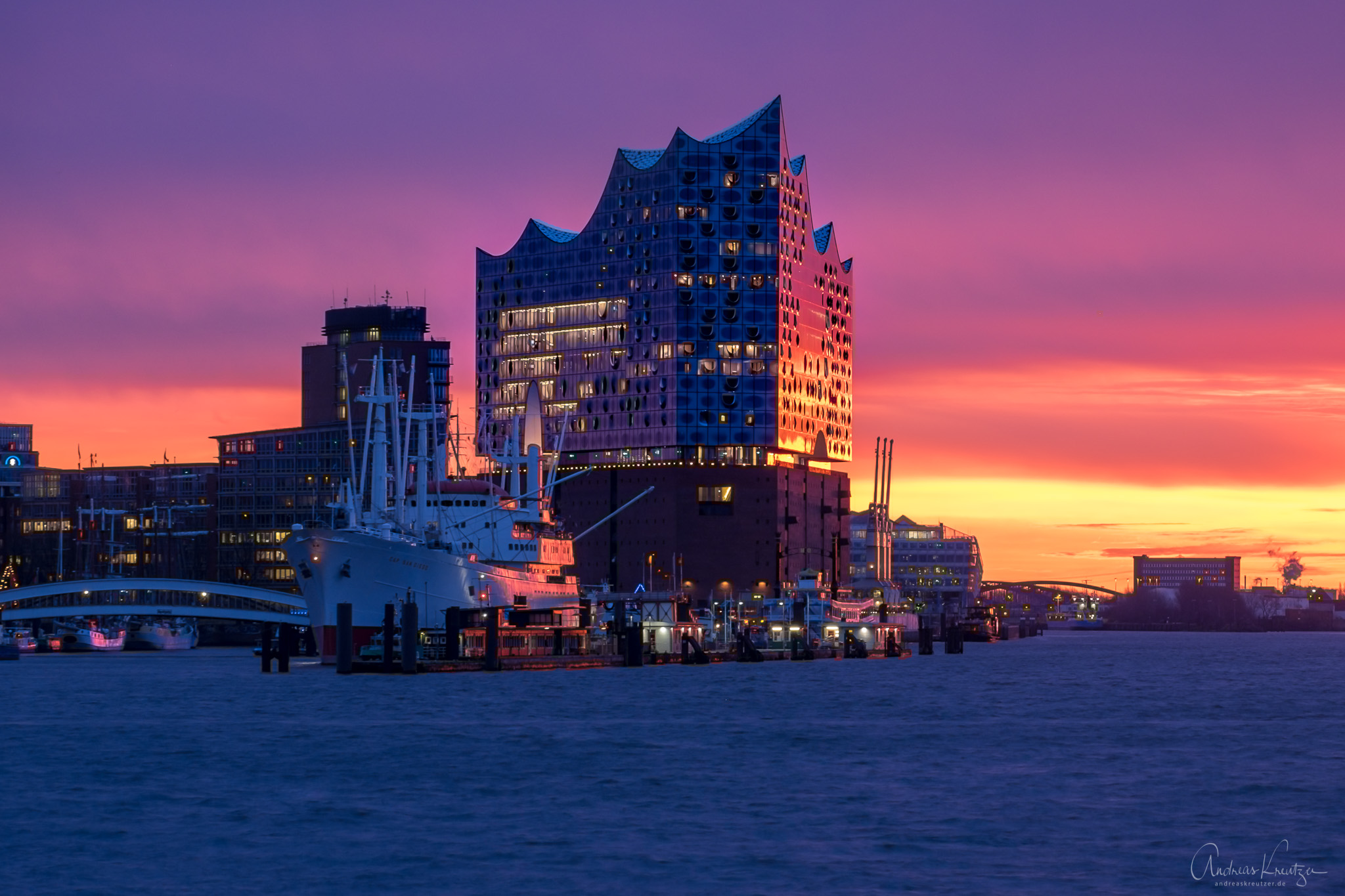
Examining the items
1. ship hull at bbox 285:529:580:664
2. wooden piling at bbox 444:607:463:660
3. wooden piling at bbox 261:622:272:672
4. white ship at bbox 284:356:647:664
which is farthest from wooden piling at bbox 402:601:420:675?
wooden piling at bbox 261:622:272:672

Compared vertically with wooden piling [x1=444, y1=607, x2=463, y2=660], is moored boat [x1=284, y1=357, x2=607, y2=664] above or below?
above

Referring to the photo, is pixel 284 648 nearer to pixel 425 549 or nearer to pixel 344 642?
pixel 425 549

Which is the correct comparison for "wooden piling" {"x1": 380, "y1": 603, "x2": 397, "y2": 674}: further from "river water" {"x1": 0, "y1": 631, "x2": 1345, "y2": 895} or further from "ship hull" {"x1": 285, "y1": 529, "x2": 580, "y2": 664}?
"river water" {"x1": 0, "y1": 631, "x2": 1345, "y2": 895}

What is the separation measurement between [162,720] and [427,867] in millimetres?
51345

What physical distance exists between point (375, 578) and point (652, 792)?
81.5 metres

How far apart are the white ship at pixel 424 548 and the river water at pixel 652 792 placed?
25.5 meters

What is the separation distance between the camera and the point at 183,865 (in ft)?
158

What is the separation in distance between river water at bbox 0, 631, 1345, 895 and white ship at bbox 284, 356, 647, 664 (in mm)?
25520

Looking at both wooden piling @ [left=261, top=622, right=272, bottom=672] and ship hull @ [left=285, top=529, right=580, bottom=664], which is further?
wooden piling @ [left=261, top=622, right=272, bottom=672]

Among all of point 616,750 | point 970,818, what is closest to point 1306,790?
point 970,818

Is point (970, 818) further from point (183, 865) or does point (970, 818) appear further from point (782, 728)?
point (782, 728)

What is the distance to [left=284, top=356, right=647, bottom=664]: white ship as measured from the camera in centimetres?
14238

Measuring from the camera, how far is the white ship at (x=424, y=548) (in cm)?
14238

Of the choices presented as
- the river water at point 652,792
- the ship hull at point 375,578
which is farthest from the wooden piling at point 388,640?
the river water at point 652,792
